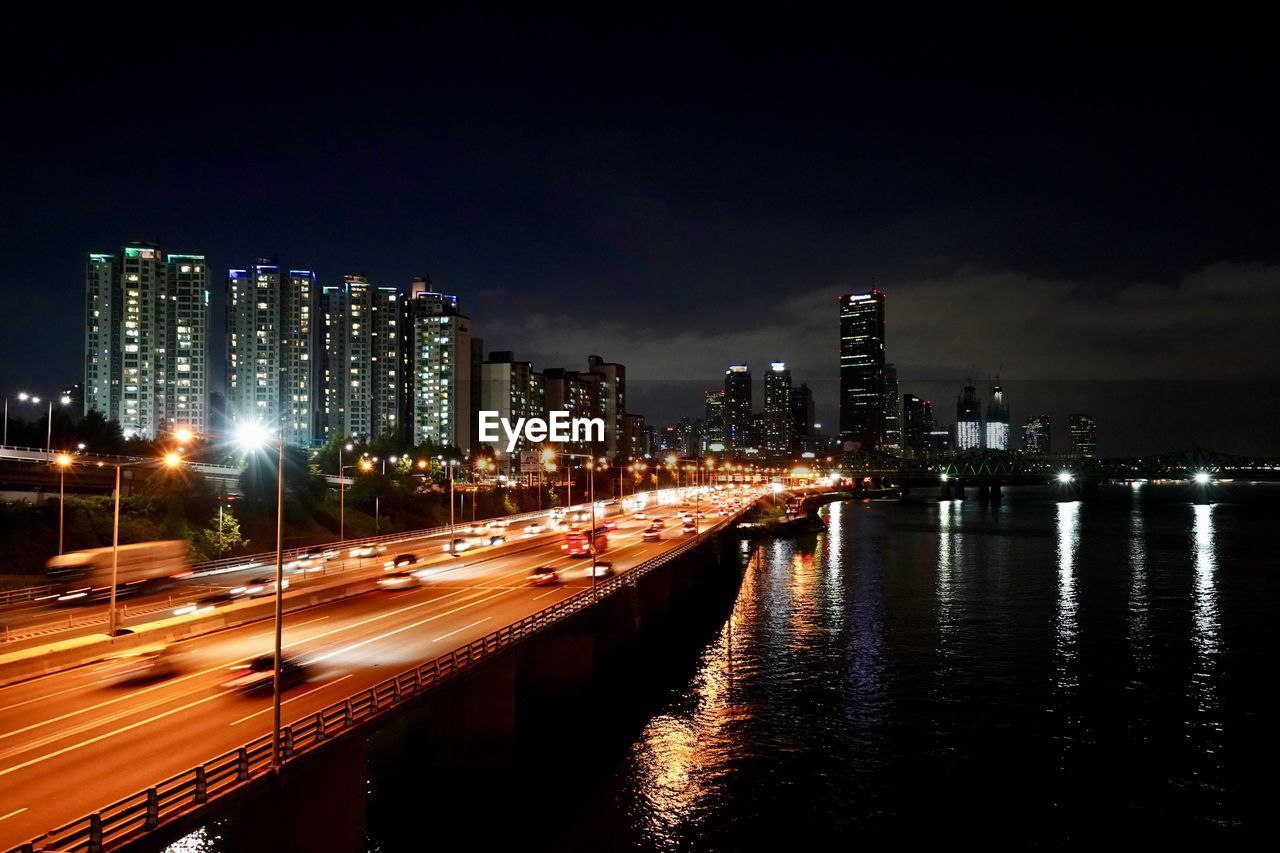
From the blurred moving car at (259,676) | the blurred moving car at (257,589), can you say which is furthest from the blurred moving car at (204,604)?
the blurred moving car at (259,676)

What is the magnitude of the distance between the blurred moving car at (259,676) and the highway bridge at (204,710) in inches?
13.6

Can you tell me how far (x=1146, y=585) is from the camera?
92.1m

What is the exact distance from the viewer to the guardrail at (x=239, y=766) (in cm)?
1675

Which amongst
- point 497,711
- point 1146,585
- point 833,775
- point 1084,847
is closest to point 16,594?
point 497,711

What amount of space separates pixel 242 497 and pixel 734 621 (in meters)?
49.7

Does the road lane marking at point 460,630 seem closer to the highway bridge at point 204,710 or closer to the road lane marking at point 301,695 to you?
the highway bridge at point 204,710

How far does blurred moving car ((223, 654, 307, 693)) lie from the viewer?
2984 centimetres

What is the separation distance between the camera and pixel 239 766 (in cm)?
2042

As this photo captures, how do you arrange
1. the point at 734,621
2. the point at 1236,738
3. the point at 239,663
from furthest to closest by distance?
1. the point at 734,621
2. the point at 1236,738
3. the point at 239,663

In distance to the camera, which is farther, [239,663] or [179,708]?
[239,663]

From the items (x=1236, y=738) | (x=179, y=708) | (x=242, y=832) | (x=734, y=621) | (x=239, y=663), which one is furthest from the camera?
(x=734, y=621)

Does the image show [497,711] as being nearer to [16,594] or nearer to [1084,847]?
[1084,847]

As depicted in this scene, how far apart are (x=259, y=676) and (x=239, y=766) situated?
10.8 m

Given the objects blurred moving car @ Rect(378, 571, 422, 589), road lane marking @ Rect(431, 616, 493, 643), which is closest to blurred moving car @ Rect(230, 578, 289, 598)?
blurred moving car @ Rect(378, 571, 422, 589)
